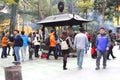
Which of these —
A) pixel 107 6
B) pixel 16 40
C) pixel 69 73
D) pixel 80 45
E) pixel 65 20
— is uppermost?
pixel 107 6

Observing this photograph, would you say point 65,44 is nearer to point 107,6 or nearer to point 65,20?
point 65,20

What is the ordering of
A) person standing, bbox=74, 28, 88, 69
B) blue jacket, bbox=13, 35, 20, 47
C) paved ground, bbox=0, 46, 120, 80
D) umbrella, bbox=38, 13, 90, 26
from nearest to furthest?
1. paved ground, bbox=0, 46, 120, 80
2. person standing, bbox=74, 28, 88, 69
3. blue jacket, bbox=13, 35, 20, 47
4. umbrella, bbox=38, 13, 90, 26

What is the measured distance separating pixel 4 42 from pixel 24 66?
18.2ft

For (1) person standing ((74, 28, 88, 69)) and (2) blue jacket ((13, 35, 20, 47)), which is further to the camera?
(2) blue jacket ((13, 35, 20, 47))

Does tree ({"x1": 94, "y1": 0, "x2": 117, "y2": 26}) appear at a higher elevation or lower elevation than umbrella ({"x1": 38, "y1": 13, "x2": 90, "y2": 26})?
higher

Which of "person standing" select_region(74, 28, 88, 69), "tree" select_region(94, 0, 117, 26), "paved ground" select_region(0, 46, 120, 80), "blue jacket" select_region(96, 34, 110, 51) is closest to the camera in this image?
"paved ground" select_region(0, 46, 120, 80)

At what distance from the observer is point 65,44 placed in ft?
56.5

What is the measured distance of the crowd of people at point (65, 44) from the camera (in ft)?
55.3

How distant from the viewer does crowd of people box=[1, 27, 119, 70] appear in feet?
55.3

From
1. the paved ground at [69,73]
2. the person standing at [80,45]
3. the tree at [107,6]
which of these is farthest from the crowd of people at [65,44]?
the tree at [107,6]

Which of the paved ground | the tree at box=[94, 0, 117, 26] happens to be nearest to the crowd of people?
the paved ground

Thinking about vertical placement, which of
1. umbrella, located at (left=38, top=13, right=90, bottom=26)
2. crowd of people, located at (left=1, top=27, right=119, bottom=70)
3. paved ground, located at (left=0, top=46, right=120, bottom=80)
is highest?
umbrella, located at (left=38, top=13, right=90, bottom=26)

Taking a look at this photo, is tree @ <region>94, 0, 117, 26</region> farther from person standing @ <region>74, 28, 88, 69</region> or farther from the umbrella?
person standing @ <region>74, 28, 88, 69</region>

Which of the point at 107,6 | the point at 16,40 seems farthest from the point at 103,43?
the point at 107,6
